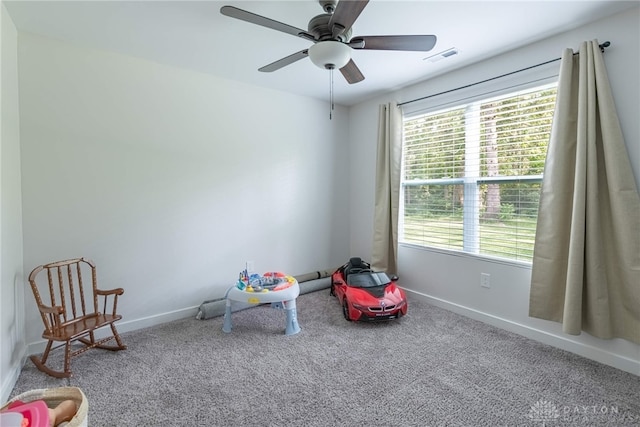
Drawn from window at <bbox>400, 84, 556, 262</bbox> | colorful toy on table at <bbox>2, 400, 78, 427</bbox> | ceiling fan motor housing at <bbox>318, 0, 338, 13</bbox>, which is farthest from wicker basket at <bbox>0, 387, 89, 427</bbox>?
window at <bbox>400, 84, 556, 262</bbox>

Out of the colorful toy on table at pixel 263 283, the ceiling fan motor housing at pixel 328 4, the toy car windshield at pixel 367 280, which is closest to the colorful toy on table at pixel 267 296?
the colorful toy on table at pixel 263 283

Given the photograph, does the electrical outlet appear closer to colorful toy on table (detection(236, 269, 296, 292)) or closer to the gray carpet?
the gray carpet

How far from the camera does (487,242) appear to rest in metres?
2.99

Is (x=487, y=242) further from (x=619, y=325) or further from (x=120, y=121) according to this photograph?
(x=120, y=121)

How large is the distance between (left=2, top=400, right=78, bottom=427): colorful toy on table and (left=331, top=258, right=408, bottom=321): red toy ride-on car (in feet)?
6.78

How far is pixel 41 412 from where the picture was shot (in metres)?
1.36

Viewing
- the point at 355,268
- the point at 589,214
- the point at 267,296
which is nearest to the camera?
the point at 589,214

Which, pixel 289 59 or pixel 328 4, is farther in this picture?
pixel 289 59

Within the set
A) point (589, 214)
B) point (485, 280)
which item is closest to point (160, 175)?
point (485, 280)

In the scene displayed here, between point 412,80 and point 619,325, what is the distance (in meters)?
2.77

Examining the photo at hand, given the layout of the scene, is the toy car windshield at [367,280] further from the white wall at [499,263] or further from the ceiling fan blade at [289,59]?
the ceiling fan blade at [289,59]

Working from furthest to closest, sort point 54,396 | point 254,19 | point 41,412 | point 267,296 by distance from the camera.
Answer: point 267,296, point 254,19, point 54,396, point 41,412

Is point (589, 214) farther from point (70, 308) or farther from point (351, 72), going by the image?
point (70, 308)

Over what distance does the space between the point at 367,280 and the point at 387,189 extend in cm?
116
